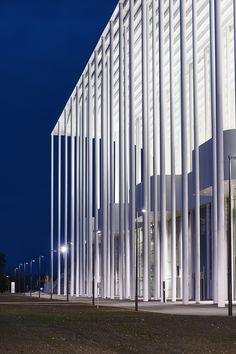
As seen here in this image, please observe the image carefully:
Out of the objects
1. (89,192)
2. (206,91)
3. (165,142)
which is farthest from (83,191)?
(206,91)

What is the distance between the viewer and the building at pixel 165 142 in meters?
48.4

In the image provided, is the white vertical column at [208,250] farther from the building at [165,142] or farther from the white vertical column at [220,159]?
the white vertical column at [220,159]

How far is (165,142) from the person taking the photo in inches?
2699

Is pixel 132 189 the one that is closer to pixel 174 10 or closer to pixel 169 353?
pixel 174 10

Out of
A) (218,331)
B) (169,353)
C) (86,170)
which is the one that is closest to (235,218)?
(86,170)

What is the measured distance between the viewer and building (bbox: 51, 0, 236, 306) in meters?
48.4

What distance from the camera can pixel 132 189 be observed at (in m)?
63.3

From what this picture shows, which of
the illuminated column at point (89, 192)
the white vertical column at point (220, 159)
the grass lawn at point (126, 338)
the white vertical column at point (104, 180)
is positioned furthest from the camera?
the illuminated column at point (89, 192)

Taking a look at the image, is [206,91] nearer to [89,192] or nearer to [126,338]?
[89,192]

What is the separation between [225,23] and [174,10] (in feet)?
11.0

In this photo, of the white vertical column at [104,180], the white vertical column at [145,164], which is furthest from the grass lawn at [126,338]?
the white vertical column at [104,180]

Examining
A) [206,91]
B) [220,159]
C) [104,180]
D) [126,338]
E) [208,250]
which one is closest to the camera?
[126,338]

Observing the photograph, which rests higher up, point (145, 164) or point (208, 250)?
point (145, 164)

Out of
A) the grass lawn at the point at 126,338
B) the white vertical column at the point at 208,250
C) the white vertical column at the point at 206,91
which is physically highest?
the white vertical column at the point at 206,91
